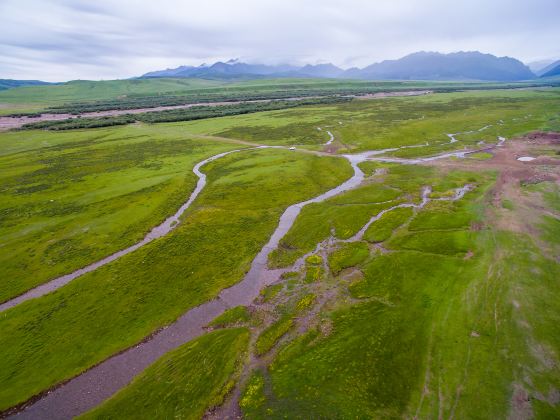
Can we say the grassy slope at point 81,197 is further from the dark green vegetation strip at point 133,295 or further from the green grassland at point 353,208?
the green grassland at point 353,208

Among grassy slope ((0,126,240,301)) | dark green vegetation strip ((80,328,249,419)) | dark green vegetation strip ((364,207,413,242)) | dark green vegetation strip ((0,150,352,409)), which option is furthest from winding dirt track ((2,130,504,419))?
dark green vegetation strip ((364,207,413,242))

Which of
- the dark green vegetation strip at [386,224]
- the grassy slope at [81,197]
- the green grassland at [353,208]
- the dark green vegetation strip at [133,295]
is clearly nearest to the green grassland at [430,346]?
the dark green vegetation strip at [386,224]

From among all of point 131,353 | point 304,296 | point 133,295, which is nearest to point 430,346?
point 304,296

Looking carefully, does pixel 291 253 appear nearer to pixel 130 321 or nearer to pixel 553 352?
pixel 130 321

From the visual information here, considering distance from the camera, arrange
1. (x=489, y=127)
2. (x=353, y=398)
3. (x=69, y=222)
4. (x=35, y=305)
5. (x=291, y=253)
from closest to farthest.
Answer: (x=353, y=398), (x=35, y=305), (x=291, y=253), (x=69, y=222), (x=489, y=127)

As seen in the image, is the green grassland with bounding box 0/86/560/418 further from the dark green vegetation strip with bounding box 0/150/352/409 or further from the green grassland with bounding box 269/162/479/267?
the green grassland with bounding box 269/162/479/267

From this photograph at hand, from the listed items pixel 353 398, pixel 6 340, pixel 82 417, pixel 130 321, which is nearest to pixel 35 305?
pixel 6 340
